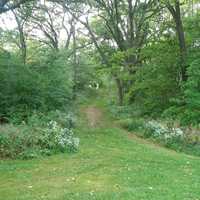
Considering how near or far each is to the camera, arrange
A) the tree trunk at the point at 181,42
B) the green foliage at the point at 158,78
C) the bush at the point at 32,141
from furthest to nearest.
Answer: the green foliage at the point at 158,78
the tree trunk at the point at 181,42
the bush at the point at 32,141

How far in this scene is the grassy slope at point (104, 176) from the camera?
23.2ft

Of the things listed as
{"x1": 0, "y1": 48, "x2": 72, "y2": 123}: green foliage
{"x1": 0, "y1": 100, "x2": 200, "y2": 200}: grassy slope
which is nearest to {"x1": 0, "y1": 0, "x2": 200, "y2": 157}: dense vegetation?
{"x1": 0, "y1": 48, "x2": 72, "y2": 123}: green foliage

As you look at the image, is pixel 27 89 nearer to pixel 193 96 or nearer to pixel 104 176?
pixel 193 96

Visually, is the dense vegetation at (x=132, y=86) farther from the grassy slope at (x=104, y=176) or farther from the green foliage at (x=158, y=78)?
the grassy slope at (x=104, y=176)

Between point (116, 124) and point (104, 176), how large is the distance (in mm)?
10299

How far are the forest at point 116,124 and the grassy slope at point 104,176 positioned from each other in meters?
0.02

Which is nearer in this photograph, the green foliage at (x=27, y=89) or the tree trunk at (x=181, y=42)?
the green foliage at (x=27, y=89)

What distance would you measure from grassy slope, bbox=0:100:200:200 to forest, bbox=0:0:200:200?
0.02 metres

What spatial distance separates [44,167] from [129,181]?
2.47m

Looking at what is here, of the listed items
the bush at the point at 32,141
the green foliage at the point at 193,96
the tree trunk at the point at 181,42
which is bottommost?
the bush at the point at 32,141

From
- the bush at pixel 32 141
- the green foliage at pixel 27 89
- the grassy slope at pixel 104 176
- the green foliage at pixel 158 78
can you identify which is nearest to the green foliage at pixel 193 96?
the green foliage at pixel 158 78

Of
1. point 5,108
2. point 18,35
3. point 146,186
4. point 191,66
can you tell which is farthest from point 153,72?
point 18,35

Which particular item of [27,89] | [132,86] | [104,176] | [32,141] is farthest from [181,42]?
[104,176]

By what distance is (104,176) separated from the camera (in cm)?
842
